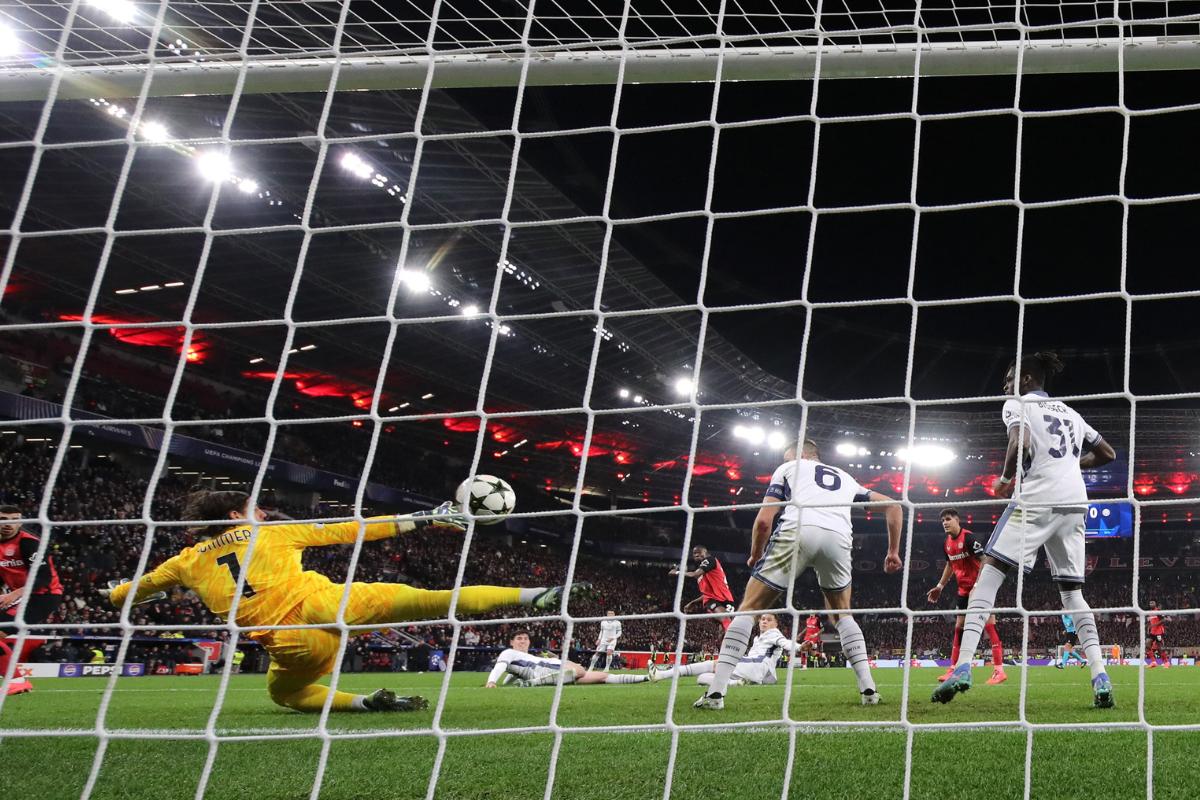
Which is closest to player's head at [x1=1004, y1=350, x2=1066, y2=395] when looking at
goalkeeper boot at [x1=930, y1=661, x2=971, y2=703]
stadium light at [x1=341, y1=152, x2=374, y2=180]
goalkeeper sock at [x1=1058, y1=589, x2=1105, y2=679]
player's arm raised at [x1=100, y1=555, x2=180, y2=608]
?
goalkeeper sock at [x1=1058, y1=589, x2=1105, y2=679]

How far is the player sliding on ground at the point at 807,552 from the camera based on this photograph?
467cm

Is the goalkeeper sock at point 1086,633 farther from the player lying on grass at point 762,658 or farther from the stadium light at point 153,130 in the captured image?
the stadium light at point 153,130

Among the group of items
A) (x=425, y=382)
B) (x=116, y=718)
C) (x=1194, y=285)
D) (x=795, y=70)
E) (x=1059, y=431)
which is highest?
(x=1194, y=285)

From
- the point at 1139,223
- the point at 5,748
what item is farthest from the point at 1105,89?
the point at 5,748

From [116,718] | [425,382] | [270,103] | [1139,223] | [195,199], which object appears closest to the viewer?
[116,718]

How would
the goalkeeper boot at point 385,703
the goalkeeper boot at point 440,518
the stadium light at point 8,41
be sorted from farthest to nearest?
the stadium light at point 8,41 → the goalkeeper boot at point 385,703 → the goalkeeper boot at point 440,518

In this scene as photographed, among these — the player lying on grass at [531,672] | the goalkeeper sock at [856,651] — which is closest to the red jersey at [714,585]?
the player lying on grass at [531,672]

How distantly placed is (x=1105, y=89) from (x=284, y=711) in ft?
78.1

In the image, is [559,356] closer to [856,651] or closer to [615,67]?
[856,651]

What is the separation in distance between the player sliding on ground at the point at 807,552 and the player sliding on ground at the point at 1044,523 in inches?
17.2

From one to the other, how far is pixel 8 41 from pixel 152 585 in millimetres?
3252

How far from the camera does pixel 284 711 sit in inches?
218

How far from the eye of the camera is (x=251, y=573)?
4520 mm

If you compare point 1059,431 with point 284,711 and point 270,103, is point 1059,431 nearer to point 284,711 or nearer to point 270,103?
point 284,711
